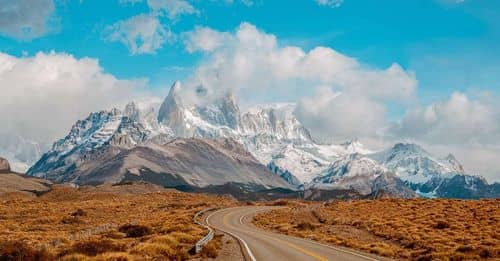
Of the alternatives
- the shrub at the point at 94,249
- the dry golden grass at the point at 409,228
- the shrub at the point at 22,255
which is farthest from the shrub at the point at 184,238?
the dry golden grass at the point at 409,228

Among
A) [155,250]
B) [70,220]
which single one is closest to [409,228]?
[155,250]

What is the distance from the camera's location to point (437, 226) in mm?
53094

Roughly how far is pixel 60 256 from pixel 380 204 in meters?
66.5

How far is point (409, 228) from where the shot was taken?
52125 millimetres

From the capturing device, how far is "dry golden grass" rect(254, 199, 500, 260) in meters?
34.6

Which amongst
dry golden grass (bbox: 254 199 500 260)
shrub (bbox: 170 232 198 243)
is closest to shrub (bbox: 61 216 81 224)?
dry golden grass (bbox: 254 199 500 260)

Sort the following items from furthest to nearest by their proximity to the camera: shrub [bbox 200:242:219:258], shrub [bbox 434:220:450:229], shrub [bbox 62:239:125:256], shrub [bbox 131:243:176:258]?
shrub [bbox 434:220:450:229], shrub [bbox 200:242:219:258], shrub [bbox 131:243:176:258], shrub [bbox 62:239:125:256]

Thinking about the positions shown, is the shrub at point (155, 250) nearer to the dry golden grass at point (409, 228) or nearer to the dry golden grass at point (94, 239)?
the dry golden grass at point (94, 239)

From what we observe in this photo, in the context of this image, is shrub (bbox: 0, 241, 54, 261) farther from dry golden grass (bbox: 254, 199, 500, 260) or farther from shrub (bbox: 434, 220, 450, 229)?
shrub (bbox: 434, 220, 450, 229)

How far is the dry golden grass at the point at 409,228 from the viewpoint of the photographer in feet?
113

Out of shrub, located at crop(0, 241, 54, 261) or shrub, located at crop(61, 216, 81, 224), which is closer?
shrub, located at crop(0, 241, 54, 261)

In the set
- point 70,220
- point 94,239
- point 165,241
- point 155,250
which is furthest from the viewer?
point 70,220

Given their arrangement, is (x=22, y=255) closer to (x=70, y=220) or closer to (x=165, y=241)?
(x=165, y=241)

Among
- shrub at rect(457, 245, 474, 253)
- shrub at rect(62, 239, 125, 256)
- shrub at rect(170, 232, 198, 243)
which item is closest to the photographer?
shrub at rect(62, 239, 125, 256)
